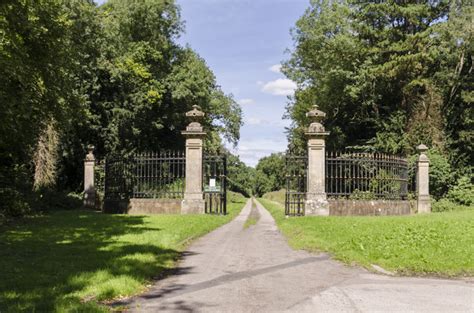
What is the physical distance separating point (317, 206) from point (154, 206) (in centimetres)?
660

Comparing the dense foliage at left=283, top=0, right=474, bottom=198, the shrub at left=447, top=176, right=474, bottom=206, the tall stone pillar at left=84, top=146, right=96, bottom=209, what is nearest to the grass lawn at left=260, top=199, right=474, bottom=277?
the tall stone pillar at left=84, top=146, right=96, bottom=209

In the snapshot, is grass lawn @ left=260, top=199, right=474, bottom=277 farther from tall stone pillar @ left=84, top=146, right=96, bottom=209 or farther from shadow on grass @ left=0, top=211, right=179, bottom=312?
tall stone pillar @ left=84, top=146, right=96, bottom=209

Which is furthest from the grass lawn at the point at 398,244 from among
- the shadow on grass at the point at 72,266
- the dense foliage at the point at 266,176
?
the dense foliage at the point at 266,176

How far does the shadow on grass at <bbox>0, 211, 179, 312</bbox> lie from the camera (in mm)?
5152

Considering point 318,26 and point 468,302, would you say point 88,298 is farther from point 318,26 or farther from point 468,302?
point 318,26

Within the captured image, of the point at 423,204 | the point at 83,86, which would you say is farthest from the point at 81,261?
the point at 83,86

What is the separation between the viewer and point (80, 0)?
25406 millimetres

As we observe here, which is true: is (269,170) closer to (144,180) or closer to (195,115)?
(144,180)

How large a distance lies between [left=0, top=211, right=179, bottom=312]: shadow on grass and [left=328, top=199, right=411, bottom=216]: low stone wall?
8.03 m

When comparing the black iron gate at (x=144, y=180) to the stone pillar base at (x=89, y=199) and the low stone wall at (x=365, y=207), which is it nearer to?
the stone pillar base at (x=89, y=199)

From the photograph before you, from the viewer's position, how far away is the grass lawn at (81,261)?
5.23 metres

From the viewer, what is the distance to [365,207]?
17.5 m

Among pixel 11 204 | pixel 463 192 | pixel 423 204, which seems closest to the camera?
pixel 11 204

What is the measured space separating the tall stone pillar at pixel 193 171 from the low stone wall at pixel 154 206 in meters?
0.46
